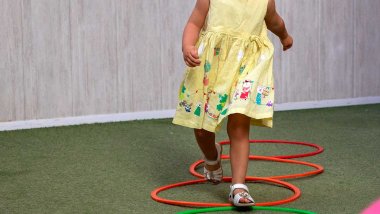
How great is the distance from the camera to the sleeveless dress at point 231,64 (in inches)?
104

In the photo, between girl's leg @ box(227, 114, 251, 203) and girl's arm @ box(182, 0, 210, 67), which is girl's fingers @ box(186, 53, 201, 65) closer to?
girl's arm @ box(182, 0, 210, 67)

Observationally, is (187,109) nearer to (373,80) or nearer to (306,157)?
(306,157)

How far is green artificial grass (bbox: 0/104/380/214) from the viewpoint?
2.62 meters

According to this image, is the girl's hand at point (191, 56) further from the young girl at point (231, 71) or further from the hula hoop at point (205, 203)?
the hula hoop at point (205, 203)

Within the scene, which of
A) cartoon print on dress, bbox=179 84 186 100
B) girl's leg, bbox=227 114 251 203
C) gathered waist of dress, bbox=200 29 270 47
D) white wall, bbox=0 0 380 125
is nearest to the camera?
girl's leg, bbox=227 114 251 203

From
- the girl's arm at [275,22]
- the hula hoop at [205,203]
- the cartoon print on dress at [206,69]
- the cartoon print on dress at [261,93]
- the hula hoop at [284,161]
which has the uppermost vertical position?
the girl's arm at [275,22]

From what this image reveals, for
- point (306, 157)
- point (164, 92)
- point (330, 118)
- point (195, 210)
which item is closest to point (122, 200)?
point (195, 210)

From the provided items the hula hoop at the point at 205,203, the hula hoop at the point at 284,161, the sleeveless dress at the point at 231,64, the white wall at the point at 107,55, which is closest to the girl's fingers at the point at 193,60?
the sleeveless dress at the point at 231,64

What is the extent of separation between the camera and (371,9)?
568 centimetres

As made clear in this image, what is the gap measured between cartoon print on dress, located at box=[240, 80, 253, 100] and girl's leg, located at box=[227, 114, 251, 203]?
0.08 metres

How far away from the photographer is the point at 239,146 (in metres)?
→ 2.61

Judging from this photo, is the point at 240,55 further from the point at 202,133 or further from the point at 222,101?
the point at 202,133

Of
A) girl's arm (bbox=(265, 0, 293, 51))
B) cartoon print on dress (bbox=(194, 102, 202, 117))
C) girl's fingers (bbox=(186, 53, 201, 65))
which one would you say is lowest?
cartoon print on dress (bbox=(194, 102, 202, 117))

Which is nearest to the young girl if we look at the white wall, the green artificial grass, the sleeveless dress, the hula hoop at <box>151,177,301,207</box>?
the sleeveless dress
